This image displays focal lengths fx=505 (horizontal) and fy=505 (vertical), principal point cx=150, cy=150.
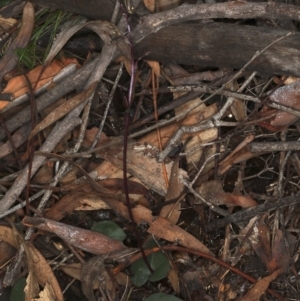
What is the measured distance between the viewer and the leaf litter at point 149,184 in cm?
153

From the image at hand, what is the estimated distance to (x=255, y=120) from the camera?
1495 millimetres

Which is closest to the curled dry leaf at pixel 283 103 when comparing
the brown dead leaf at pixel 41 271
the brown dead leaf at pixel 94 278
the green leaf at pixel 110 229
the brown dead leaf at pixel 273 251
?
the brown dead leaf at pixel 273 251

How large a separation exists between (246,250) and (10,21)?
1.07 meters

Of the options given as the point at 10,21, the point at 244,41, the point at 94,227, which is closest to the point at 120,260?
the point at 94,227

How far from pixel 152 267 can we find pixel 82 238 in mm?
233

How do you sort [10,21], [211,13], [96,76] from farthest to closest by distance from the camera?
1. [10,21]
2. [96,76]
3. [211,13]

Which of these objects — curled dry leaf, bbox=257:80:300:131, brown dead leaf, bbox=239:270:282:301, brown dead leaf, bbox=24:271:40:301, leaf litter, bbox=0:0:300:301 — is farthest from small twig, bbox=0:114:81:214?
brown dead leaf, bbox=239:270:282:301

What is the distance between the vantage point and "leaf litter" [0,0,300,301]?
1525 millimetres

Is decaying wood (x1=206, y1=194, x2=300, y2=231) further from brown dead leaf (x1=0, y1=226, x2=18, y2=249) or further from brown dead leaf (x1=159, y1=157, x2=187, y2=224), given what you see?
brown dead leaf (x1=0, y1=226, x2=18, y2=249)

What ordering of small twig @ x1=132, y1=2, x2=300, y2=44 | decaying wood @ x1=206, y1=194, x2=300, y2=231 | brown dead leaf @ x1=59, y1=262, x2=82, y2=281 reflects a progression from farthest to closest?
brown dead leaf @ x1=59, y1=262, x2=82, y2=281
decaying wood @ x1=206, y1=194, x2=300, y2=231
small twig @ x1=132, y1=2, x2=300, y2=44

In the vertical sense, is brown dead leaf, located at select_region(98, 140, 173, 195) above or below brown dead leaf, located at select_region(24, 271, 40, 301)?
above

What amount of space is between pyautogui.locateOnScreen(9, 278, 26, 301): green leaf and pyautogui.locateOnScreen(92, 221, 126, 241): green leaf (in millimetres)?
272

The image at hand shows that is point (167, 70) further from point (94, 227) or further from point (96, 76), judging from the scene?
point (94, 227)

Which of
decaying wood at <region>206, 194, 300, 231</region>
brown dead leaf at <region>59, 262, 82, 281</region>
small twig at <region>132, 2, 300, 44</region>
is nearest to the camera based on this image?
small twig at <region>132, 2, 300, 44</region>
